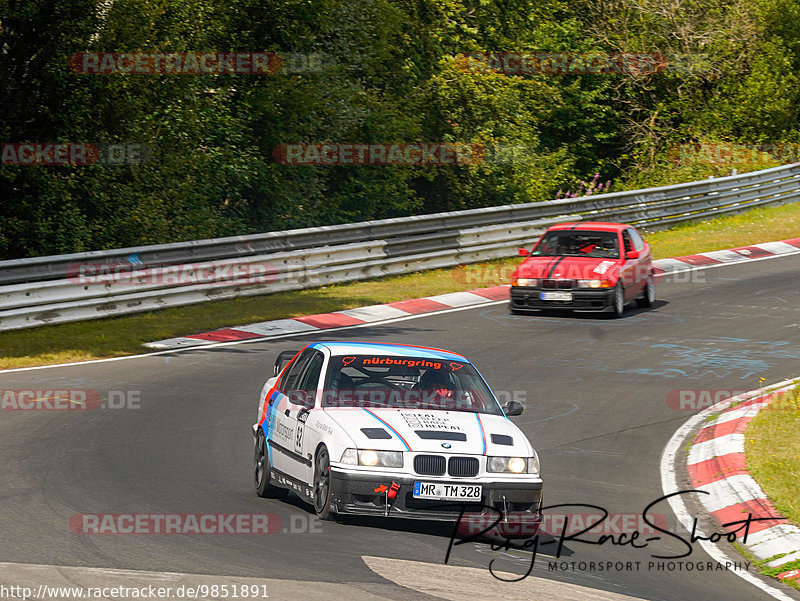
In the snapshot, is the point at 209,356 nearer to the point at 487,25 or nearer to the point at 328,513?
the point at 328,513

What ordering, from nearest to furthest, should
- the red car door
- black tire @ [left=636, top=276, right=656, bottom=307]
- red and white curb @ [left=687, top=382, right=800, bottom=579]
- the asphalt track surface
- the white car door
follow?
the asphalt track surface → red and white curb @ [left=687, top=382, right=800, bottom=579] → the white car door → the red car door → black tire @ [left=636, top=276, right=656, bottom=307]

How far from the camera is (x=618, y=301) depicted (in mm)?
19359

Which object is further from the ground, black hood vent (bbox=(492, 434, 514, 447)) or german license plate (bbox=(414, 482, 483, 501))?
black hood vent (bbox=(492, 434, 514, 447))

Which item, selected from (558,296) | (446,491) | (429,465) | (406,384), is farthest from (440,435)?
(558,296)

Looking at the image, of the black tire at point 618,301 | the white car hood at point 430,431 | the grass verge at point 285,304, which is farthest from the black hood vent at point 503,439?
the black tire at point 618,301

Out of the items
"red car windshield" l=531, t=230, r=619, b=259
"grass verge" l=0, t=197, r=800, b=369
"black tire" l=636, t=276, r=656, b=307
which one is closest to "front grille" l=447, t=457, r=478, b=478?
"grass verge" l=0, t=197, r=800, b=369

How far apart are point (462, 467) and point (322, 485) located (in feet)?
3.53

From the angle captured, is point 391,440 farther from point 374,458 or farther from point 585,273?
point 585,273

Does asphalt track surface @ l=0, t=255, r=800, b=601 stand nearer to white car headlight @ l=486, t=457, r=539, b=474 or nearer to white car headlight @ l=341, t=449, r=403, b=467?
white car headlight @ l=341, t=449, r=403, b=467

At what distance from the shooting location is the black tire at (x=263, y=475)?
374 inches

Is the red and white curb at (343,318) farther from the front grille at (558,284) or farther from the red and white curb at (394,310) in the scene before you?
the front grille at (558,284)

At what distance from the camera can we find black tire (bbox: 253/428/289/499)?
9492 millimetres

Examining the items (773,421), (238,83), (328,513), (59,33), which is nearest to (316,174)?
(238,83)

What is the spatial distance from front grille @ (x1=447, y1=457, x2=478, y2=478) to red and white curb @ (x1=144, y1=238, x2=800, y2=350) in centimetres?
918
